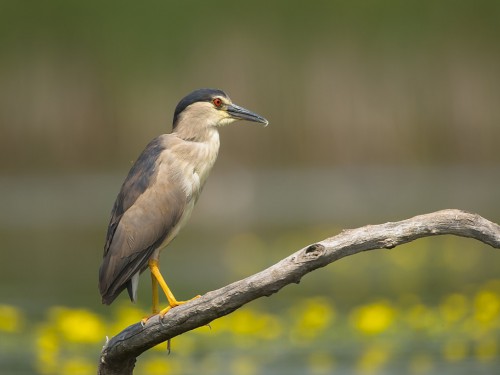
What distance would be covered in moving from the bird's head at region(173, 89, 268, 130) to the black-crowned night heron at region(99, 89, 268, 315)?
3cm

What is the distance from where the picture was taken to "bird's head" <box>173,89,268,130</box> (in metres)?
6.07

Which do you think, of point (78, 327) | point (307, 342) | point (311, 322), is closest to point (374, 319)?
point (311, 322)

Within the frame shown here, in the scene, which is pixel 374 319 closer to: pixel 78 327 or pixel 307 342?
pixel 307 342

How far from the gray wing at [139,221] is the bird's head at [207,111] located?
291 millimetres

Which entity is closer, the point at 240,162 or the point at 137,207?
the point at 137,207

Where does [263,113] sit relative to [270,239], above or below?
above

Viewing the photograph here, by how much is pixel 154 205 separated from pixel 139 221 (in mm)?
104

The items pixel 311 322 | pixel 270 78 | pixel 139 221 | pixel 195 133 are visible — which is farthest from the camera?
pixel 270 78

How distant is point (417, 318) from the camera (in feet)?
25.6

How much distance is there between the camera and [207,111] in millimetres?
6074

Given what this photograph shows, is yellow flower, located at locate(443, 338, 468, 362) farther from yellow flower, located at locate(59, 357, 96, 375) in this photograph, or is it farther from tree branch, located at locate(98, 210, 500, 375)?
tree branch, located at locate(98, 210, 500, 375)

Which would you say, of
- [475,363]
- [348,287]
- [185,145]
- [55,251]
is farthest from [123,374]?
[55,251]

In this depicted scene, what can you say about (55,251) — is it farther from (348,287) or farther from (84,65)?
(84,65)

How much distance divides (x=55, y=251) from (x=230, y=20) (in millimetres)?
5786
